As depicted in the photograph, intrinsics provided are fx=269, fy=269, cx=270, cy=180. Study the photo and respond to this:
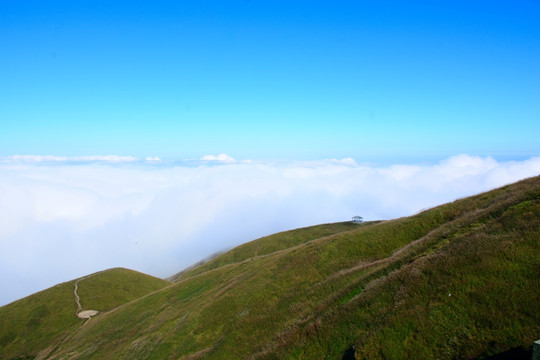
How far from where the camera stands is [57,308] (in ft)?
A: 310

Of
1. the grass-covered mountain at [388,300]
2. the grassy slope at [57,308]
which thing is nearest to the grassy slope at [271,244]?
the grassy slope at [57,308]

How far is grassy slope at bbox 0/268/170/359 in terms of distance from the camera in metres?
80.4

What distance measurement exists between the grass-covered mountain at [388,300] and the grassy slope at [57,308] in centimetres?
4892

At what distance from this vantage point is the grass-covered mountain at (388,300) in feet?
42.1

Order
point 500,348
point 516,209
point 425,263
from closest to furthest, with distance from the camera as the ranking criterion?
point 500,348
point 425,263
point 516,209

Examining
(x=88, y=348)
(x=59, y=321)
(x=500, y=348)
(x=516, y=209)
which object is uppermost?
(x=516, y=209)

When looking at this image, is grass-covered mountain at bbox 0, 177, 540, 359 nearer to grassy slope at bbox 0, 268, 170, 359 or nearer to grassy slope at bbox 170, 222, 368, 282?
grassy slope at bbox 0, 268, 170, 359

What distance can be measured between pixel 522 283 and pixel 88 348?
64068 mm

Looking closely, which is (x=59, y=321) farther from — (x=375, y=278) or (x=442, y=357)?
(x=442, y=357)

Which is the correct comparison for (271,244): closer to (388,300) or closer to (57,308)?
(57,308)

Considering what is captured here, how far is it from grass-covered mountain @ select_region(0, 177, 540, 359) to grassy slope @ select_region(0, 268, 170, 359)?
4892 centimetres

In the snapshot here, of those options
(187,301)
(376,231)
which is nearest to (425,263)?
(376,231)

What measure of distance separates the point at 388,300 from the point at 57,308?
391 feet

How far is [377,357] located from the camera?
1331 centimetres
